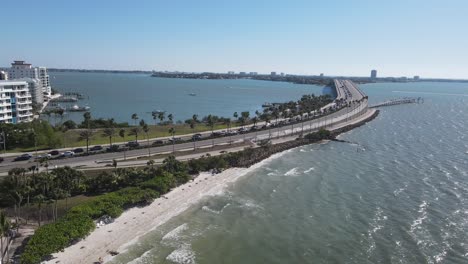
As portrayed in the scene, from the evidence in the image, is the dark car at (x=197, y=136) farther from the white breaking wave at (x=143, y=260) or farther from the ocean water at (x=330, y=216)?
the white breaking wave at (x=143, y=260)

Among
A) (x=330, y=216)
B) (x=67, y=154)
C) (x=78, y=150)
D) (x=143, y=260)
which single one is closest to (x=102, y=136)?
(x=78, y=150)

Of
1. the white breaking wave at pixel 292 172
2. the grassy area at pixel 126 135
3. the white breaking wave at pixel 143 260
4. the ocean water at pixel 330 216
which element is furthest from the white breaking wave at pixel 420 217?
the grassy area at pixel 126 135

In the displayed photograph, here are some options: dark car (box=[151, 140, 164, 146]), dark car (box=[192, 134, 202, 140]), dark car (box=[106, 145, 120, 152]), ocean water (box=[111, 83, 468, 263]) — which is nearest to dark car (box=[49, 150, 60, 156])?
dark car (box=[106, 145, 120, 152])

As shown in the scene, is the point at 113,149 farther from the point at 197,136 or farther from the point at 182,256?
the point at 182,256

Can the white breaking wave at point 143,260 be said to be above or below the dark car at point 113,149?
below

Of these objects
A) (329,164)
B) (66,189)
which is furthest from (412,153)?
(66,189)

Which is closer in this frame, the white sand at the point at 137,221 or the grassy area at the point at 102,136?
the white sand at the point at 137,221
